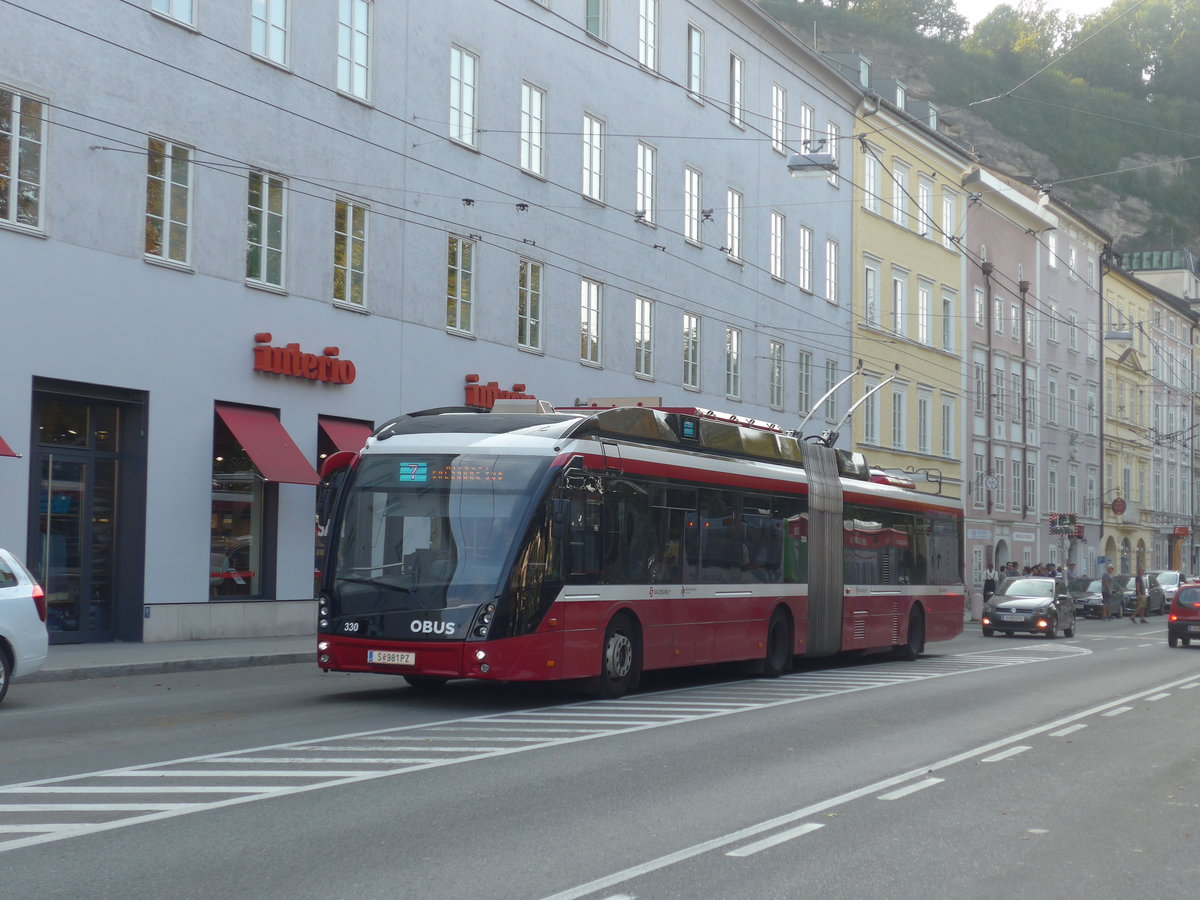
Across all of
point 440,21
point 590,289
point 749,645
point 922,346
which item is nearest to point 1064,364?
point 922,346

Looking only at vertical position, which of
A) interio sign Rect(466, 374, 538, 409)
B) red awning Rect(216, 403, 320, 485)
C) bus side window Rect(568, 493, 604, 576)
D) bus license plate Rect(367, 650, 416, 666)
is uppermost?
interio sign Rect(466, 374, 538, 409)

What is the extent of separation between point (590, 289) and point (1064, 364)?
129 ft

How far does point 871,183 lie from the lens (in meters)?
49.2

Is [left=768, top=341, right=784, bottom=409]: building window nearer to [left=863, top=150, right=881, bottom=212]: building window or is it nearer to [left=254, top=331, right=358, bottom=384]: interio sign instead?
[left=863, top=150, right=881, bottom=212]: building window

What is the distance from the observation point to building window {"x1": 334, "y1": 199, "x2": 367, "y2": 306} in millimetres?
26188

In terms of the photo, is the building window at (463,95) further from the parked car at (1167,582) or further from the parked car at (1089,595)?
the parked car at (1167,582)

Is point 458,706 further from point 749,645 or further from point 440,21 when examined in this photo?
point 440,21

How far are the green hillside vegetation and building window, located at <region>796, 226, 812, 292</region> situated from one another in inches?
2416

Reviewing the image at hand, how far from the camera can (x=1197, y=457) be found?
297 ft

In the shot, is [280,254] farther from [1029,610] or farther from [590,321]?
[1029,610]

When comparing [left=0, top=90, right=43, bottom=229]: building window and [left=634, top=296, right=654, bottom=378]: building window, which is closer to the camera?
[left=0, top=90, right=43, bottom=229]: building window

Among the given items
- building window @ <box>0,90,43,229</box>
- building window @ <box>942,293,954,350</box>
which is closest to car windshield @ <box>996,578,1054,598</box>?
building window @ <box>942,293,954,350</box>

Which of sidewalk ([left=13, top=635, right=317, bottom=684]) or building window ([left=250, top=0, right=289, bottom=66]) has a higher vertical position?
building window ([left=250, top=0, right=289, bottom=66])

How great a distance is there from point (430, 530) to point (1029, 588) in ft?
85.0
